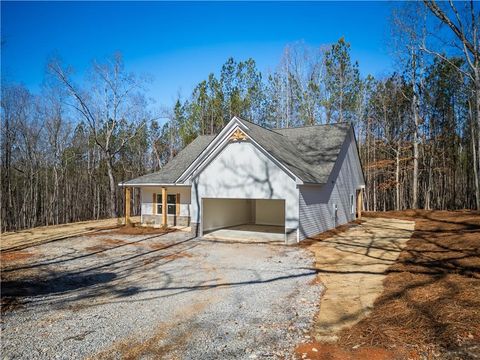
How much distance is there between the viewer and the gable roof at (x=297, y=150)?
46.4 ft

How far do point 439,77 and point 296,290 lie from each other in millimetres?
29957

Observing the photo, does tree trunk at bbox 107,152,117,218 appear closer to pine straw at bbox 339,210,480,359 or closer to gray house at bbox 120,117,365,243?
gray house at bbox 120,117,365,243

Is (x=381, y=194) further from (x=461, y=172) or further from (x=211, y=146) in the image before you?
(x=211, y=146)

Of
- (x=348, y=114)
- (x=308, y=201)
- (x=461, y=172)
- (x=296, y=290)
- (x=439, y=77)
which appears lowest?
(x=296, y=290)

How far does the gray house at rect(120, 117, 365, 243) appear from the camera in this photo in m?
13.7

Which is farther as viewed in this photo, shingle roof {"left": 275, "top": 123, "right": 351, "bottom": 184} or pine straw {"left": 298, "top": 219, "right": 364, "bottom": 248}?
shingle roof {"left": 275, "top": 123, "right": 351, "bottom": 184}

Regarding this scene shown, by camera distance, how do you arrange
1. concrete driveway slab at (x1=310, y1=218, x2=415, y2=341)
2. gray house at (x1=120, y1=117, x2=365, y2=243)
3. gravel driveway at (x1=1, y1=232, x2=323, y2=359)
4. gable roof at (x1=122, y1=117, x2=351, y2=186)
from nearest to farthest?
1. gravel driveway at (x1=1, y1=232, x2=323, y2=359)
2. concrete driveway slab at (x1=310, y1=218, x2=415, y2=341)
3. gray house at (x1=120, y1=117, x2=365, y2=243)
4. gable roof at (x1=122, y1=117, x2=351, y2=186)

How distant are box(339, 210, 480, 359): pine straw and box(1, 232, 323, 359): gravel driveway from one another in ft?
3.72

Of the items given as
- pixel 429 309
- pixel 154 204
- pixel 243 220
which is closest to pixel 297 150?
pixel 243 220

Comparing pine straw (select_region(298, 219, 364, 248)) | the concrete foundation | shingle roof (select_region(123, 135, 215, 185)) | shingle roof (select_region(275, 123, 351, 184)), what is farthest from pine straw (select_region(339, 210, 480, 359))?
shingle roof (select_region(123, 135, 215, 185))

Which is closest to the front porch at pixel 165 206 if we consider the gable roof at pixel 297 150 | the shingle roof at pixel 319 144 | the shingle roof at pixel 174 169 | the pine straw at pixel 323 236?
the shingle roof at pixel 174 169

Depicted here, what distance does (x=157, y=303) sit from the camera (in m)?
6.38

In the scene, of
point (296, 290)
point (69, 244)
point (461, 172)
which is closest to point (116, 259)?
point (69, 244)

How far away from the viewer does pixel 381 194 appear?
115 ft
